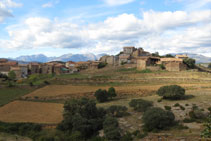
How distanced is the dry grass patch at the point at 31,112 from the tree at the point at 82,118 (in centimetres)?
356

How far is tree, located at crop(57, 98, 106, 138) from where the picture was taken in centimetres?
2120

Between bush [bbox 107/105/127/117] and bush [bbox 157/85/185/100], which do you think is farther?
bush [bbox 157/85/185/100]

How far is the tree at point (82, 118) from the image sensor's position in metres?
21.2

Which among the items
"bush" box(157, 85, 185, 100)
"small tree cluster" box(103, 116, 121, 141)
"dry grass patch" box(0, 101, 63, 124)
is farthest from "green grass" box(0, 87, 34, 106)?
"bush" box(157, 85, 185, 100)

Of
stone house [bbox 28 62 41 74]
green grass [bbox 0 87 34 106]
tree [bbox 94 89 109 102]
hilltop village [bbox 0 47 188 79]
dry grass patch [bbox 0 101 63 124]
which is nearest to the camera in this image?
dry grass patch [bbox 0 101 63 124]

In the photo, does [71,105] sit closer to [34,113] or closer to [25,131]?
[25,131]

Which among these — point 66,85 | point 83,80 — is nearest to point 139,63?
point 83,80

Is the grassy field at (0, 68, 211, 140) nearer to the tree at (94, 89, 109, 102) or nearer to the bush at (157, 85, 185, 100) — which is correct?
the bush at (157, 85, 185, 100)

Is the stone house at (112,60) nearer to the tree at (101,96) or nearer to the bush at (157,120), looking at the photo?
the tree at (101,96)

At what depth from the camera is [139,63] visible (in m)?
70.5

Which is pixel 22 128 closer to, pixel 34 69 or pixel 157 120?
pixel 157 120

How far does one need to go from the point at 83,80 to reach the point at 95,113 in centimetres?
3270

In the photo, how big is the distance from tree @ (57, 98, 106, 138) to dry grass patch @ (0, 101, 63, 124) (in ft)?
11.7

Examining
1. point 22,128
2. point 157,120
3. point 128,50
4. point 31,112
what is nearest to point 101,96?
point 31,112
